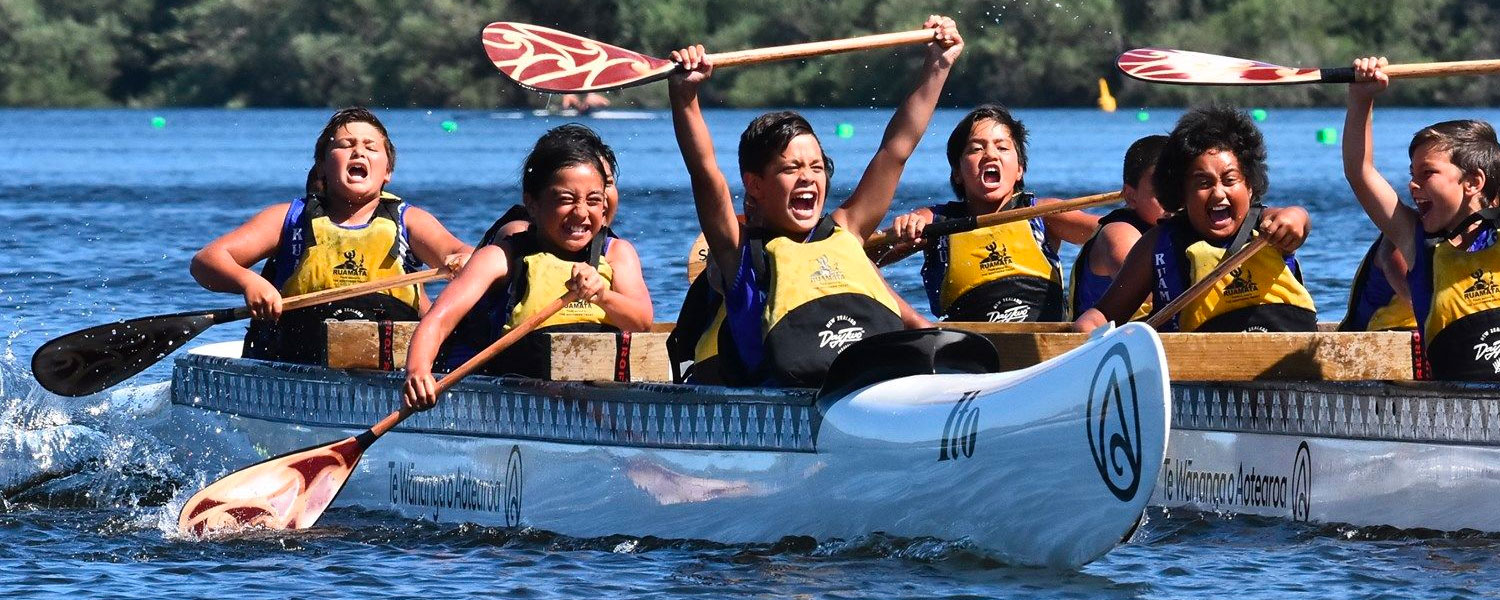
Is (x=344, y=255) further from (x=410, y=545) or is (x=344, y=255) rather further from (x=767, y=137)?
(x=767, y=137)

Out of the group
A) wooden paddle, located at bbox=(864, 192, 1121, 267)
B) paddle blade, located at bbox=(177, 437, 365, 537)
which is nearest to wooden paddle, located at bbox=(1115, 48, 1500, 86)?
wooden paddle, located at bbox=(864, 192, 1121, 267)

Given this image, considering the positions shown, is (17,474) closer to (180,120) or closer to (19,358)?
(19,358)

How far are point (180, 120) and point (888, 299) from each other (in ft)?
184

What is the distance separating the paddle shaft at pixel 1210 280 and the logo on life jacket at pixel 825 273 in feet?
4.13

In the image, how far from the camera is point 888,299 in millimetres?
6574

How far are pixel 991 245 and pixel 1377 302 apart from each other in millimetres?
1751

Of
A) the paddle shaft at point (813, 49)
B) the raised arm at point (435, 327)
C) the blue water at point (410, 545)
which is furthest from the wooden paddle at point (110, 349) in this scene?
the paddle shaft at point (813, 49)

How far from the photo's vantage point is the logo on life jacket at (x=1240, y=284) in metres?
7.65

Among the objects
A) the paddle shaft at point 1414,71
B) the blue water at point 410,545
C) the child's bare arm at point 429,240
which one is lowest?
the blue water at point 410,545

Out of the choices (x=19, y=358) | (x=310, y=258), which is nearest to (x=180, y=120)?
(x=19, y=358)

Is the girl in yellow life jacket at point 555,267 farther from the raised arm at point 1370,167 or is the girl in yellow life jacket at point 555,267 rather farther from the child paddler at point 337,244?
the raised arm at point 1370,167

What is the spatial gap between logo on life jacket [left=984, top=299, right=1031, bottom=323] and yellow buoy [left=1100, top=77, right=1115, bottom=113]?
4604 centimetres

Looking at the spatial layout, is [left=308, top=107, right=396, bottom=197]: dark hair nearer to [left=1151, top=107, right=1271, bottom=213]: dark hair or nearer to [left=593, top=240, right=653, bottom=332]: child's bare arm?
[left=593, top=240, right=653, bottom=332]: child's bare arm

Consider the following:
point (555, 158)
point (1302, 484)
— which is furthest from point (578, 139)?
point (1302, 484)
